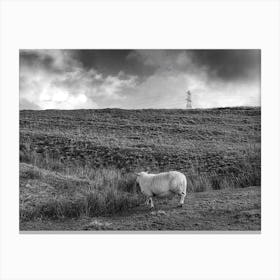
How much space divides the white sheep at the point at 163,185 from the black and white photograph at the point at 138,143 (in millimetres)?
18

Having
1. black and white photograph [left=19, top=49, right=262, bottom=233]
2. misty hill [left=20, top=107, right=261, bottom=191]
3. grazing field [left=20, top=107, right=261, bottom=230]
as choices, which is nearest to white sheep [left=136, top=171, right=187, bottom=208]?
black and white photograph [left=19, top=49, right=262, bottom=233]

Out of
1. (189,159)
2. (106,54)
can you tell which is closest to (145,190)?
(189,159)

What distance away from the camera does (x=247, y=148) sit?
23.8ft

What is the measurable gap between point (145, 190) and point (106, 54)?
2.80 m

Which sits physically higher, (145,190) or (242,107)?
(242,107)

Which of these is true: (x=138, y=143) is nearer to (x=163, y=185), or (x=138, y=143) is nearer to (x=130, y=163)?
(x=130, y=163)

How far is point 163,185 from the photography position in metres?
→ 6.12

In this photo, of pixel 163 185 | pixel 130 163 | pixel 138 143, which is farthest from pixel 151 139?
pixel 163 185

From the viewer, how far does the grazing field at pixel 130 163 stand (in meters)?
6.19

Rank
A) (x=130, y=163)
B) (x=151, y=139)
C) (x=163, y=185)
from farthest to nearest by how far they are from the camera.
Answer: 1. (x=151, y=139)
2. (x=130, y=163)
3. (x=163, y=185)

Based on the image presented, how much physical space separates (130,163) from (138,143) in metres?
0.74
